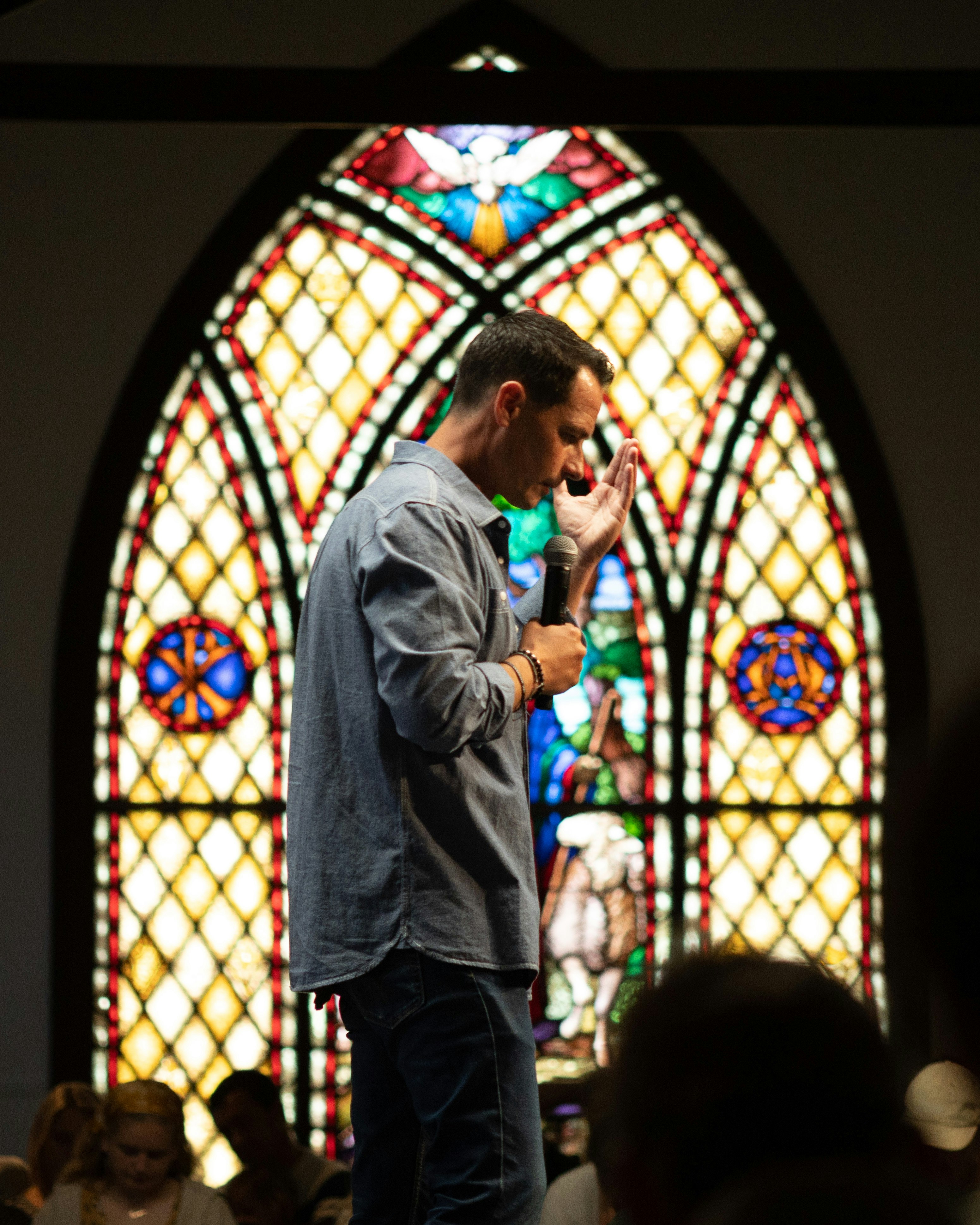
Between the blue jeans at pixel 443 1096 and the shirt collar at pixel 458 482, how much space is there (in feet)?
1.72

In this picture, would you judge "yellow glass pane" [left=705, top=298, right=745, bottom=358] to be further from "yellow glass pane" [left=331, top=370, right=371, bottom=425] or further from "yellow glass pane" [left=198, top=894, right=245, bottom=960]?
"yellow glass pane" [left=198, top=894, right=245, bottom=960]

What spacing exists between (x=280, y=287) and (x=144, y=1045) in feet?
9.06

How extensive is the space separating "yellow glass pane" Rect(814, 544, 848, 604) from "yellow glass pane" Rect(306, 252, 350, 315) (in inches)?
78.9

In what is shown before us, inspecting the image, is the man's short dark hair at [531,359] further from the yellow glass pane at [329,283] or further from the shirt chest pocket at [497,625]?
the yellow glass pane at [329,283]

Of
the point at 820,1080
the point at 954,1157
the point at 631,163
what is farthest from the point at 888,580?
the point at 820,1080

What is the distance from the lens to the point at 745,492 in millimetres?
5809

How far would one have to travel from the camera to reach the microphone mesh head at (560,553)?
6.37 feet

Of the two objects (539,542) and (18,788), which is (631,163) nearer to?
(539,542)

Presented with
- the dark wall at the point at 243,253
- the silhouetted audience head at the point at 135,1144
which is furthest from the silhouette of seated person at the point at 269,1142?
the dark wall at the point at 243,253

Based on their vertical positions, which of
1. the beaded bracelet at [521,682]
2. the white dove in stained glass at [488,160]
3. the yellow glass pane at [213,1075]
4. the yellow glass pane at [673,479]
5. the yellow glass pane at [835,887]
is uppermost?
the white dove in stained glass at [488,160]

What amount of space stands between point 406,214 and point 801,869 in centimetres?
280

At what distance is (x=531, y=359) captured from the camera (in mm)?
1925

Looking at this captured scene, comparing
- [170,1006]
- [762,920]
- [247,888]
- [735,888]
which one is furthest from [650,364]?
[170,1006]

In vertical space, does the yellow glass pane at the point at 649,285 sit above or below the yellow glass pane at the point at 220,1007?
above
